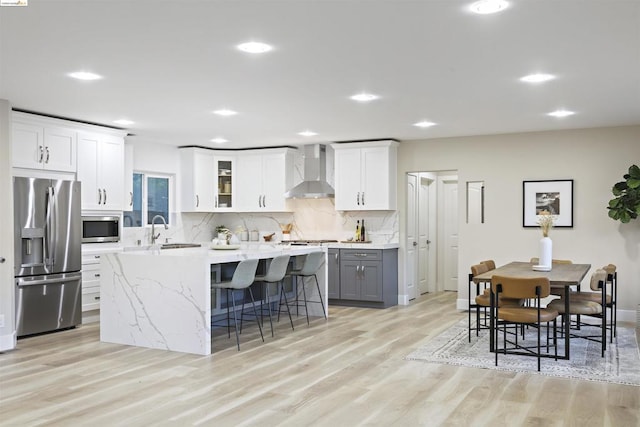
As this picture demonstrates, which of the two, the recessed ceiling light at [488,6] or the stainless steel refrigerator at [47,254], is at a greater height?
the recessed ceiling light at [488,6]

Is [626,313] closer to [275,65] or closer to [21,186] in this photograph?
[275,65]

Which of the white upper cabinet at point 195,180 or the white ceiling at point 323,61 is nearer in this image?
the white ceiling at point 323,61

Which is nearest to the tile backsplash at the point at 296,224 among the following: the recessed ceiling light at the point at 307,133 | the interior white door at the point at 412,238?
the interior white door at the point at 412,238

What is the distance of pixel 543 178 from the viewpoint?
25.7ft

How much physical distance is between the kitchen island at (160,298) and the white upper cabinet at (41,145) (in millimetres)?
1451

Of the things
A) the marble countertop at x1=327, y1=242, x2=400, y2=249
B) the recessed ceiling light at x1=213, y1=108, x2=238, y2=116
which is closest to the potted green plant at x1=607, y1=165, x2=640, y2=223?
the marble countertop at x1=327, y1=242, x2=400, y2=249

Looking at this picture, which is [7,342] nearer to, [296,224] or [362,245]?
[362,245]

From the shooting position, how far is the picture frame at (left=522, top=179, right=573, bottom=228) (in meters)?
7.69

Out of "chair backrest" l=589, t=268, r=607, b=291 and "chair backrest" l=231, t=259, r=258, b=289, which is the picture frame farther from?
"chair backrest" l=231, t=259, r=258, b=289

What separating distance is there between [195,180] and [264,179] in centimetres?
109

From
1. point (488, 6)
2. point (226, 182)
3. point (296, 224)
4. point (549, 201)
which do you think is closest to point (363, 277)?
point (296, 224)

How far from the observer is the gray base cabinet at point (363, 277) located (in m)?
8.42

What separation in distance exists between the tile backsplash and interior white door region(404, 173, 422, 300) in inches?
12.3

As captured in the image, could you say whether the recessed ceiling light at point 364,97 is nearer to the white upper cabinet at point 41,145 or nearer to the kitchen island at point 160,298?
the kitchen island at point 160,298
